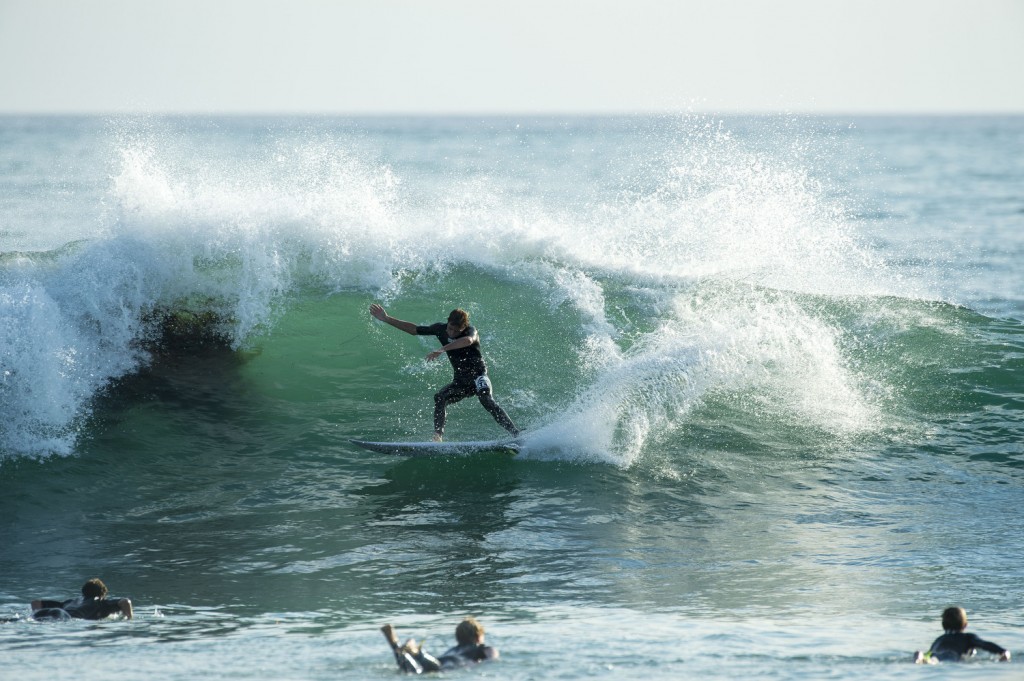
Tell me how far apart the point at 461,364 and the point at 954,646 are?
5.53 meters

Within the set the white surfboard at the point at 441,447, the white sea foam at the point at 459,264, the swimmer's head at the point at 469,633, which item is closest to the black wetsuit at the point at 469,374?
the white surfboard at the point at 441,447

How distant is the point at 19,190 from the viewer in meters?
38.8

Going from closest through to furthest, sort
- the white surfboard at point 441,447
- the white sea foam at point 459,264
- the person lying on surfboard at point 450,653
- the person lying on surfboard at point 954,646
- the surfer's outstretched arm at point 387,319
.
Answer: the person lying on surfboard at point 450,653
the person lying on surfboard at point 954,646
the surfer's outstretched arm at point 387,319
the white surfboard at point 441,447
the white sea foam at point 459,264

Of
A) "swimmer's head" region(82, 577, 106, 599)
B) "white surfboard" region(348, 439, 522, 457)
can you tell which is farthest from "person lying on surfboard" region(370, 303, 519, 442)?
"swimmer's head" region(82, 577, 106, 599)

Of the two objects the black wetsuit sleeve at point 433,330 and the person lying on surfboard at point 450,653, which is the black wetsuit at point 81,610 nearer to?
the person lying on surfboard at point 450,653

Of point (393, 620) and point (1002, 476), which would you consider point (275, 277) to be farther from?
point (1002, 476)

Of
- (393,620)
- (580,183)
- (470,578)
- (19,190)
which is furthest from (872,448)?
(580,183)

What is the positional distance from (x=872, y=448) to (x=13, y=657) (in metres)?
8.84

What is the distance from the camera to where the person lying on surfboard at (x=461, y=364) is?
1049cm

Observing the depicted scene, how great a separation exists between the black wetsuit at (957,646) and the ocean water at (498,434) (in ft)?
0.45

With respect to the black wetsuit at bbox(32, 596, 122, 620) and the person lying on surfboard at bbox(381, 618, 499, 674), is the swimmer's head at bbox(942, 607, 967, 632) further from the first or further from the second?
the black wetsuit at bbox(32, 596, 122, 620)

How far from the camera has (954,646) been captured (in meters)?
6.44

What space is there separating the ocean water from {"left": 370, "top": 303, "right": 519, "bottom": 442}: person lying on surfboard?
58cm

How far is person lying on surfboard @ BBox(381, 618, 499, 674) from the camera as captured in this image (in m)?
6.21
